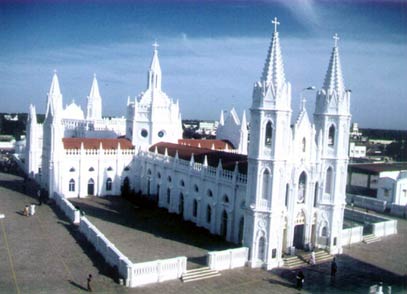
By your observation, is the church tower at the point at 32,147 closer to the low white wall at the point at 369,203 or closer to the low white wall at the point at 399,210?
the low white wall at the point at 369,203

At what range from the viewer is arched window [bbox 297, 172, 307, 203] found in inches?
1278

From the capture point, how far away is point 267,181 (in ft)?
96.2

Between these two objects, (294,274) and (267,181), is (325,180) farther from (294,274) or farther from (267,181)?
(294,274)

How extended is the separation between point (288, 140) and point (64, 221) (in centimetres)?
2027

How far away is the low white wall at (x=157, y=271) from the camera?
970 inches

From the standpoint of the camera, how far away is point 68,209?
3953 centimetres

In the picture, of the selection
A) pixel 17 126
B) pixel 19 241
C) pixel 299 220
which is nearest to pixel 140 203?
pixel 19 241

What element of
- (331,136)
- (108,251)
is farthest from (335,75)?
(108,251)

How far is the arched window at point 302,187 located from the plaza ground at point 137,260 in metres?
4.95

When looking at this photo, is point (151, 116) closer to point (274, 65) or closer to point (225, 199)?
point (225, 199)

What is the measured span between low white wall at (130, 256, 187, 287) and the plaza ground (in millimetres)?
486

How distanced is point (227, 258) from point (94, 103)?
51.6m

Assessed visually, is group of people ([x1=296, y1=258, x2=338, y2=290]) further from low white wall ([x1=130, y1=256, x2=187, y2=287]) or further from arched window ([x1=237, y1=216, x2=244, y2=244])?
low white wall ([x1=130, y1=256, x2=187, y2=287])

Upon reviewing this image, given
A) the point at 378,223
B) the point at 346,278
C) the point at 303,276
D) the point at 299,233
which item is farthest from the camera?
the point at 378,223
